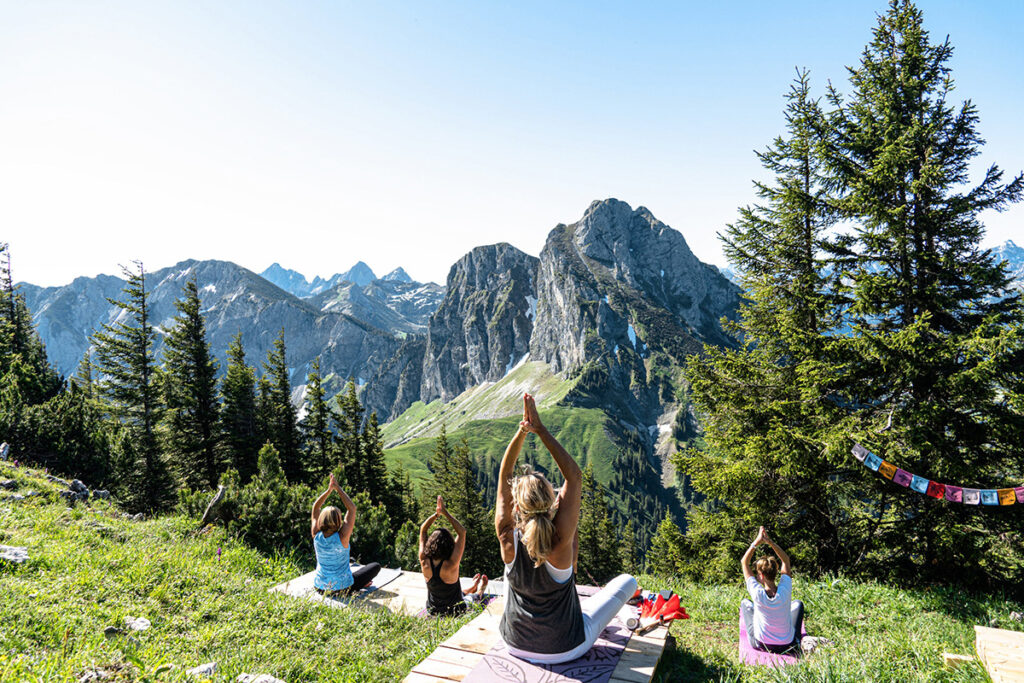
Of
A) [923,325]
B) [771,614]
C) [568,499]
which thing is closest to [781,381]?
[923,325]

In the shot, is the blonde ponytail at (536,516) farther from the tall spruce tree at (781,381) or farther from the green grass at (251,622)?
the tall spruce tree at (781,381)

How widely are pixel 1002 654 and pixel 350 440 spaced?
40031 mm

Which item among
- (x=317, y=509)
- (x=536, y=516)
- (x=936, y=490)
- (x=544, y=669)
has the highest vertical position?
(x=536, y=516)

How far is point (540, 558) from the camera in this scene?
4.06m

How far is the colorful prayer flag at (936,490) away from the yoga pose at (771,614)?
455cm

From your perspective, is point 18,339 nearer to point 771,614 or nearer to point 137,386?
point 137,386

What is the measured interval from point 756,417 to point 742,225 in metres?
5.71

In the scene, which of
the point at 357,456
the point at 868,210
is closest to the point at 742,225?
the point at 868,210

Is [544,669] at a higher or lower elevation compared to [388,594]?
higher

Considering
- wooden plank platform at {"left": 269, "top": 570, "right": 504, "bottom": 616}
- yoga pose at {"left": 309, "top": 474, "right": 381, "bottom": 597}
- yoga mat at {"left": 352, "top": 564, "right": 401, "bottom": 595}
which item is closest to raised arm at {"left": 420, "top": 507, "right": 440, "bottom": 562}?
wooden plank platform at {"left": 269, "top": 570, "right": 504, "bottom": 616}

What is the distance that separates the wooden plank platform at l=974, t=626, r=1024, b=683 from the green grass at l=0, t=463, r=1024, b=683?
21cm

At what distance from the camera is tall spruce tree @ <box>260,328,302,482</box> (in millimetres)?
33219

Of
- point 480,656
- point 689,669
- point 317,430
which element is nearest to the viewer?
point 480,656

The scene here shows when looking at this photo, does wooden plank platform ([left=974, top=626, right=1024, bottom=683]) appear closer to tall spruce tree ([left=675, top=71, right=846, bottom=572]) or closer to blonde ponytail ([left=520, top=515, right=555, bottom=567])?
blonde ponytail ([left=520, top=515, right=555, bottom=567])
